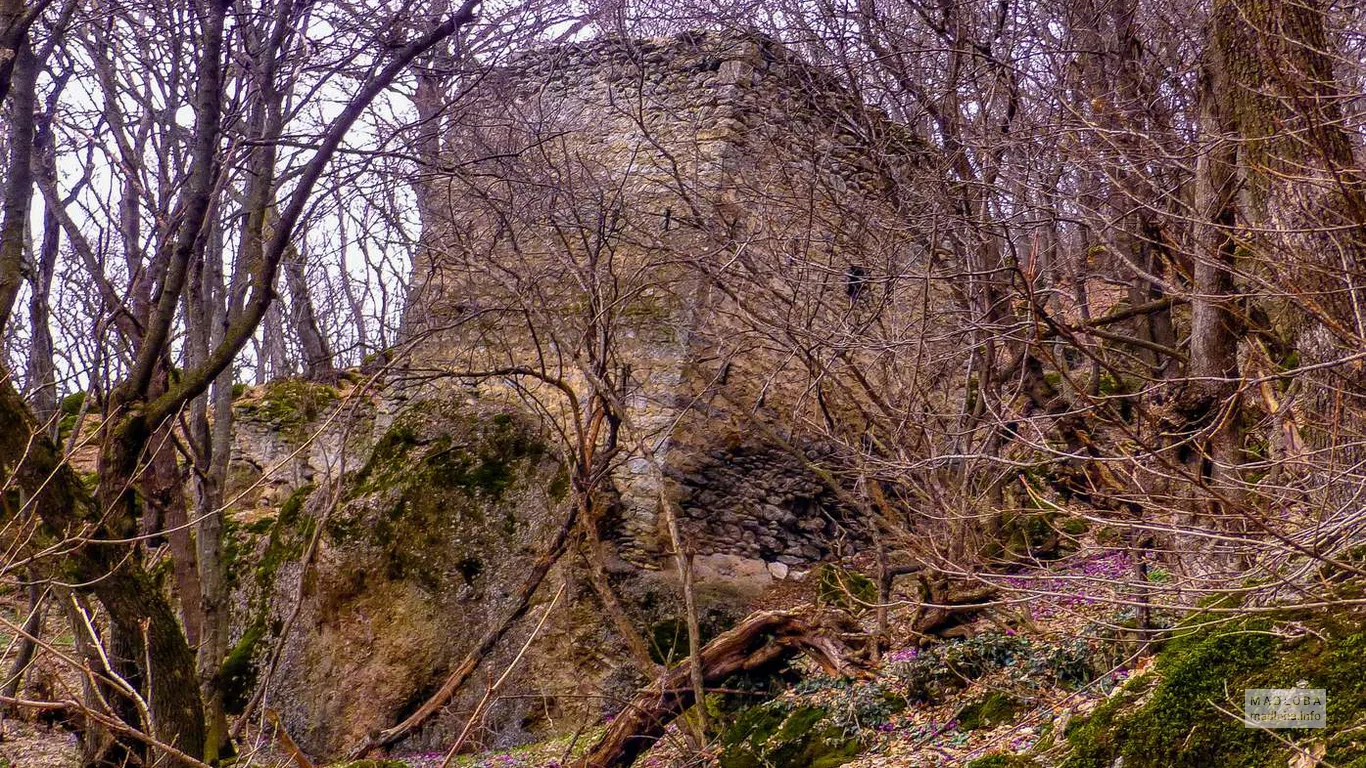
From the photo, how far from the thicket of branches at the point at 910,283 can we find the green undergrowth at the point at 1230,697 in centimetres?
17

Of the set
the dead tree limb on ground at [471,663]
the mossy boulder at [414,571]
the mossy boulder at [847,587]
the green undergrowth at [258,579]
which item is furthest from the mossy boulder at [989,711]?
the green undergrowth at [258,579]

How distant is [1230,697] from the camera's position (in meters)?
2.78

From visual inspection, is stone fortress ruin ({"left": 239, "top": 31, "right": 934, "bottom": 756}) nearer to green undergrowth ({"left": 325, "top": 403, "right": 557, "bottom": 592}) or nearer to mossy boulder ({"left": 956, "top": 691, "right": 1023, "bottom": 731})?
A: green undergrowth ({"left": 325, "top": 403, "right": 557, "bottom": 592})

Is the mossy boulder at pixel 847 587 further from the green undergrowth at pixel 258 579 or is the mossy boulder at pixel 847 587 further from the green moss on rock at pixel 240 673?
the green moss on rock at pixel 240 673

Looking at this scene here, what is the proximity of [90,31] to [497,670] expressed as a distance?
518cm

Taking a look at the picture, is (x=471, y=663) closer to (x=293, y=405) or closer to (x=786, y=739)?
(x=786, y=739)

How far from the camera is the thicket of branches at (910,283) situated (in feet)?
12.2

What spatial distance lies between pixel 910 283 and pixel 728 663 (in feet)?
11.2

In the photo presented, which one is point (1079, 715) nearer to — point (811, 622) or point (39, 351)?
point (811, 622)

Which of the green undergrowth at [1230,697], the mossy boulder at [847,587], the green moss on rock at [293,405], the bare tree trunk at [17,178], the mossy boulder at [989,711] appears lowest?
the mossy boulder at [989,711]

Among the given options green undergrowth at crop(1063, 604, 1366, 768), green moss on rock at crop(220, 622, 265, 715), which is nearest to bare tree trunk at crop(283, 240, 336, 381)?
green moss on rock at crop(220, 622, 265, 715)

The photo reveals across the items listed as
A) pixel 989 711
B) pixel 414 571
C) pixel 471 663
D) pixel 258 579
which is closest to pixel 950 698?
pixel 989 711

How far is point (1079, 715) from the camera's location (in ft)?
11.5

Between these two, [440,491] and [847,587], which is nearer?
[847,587]
